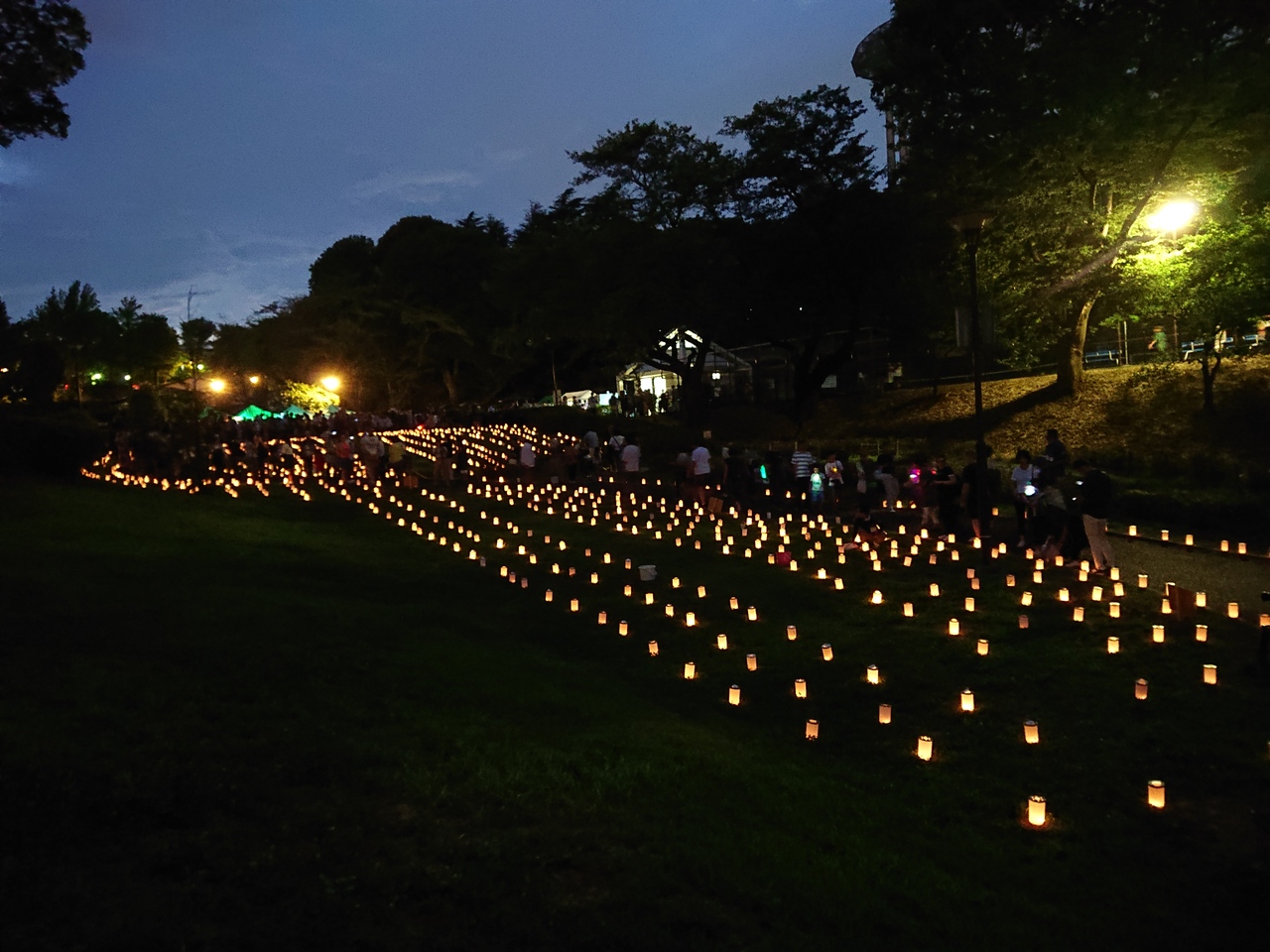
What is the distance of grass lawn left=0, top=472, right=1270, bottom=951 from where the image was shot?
4.43 meters

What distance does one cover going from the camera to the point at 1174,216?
69.8ft

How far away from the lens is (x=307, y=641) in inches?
338

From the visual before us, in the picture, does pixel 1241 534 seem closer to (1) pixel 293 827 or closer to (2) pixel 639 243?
(1) pixel 293 827

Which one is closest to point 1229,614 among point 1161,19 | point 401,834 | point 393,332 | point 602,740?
point 602,740

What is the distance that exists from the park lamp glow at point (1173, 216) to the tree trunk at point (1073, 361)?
3.75 metres

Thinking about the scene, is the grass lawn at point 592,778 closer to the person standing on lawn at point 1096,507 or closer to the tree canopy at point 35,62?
the person standing on lawn at point 1096,507

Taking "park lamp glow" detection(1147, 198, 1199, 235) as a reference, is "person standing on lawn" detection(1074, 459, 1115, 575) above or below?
below

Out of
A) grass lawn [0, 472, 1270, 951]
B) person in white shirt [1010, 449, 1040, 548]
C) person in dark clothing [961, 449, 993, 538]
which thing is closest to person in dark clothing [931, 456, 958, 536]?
person in dark clothing [961, 449, 993, 538]

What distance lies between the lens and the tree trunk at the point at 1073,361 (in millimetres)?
26430

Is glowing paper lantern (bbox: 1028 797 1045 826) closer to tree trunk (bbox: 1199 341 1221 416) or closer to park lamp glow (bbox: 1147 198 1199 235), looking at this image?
park lamp glow (bbox: 1147 198 1199 235)

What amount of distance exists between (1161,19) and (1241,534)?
1457 cm

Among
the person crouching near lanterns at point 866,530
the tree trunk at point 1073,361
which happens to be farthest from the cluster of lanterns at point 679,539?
the tree trunk at point 1073,361

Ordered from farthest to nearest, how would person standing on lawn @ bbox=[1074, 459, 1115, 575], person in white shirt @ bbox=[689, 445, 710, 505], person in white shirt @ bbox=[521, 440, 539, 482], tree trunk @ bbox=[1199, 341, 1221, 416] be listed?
person in white shirt @ bbox=[521, 440, 539, 482] → tree trunk @ bbox=[1199, 341, 1221, 416] → person in white shirt @ bbox=[689, 445, 710, 505] → person standing on lawn @ bbox=[1074, 459, 1115, 575]

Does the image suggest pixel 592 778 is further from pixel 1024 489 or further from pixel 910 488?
pixel 910 488
